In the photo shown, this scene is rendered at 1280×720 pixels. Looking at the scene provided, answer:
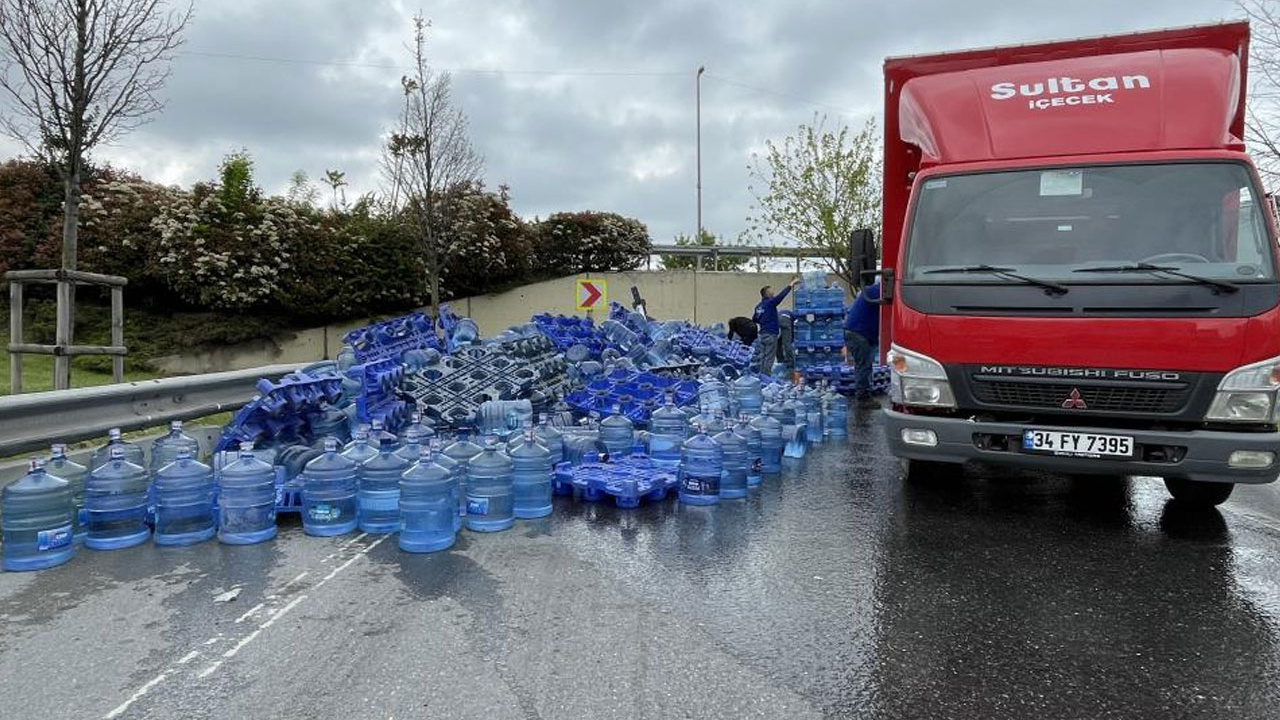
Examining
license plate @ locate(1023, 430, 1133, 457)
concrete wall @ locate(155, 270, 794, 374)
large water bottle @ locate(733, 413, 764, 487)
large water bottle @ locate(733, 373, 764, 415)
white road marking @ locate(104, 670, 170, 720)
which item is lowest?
white road marking @ locate(104, 670, 170, 720)

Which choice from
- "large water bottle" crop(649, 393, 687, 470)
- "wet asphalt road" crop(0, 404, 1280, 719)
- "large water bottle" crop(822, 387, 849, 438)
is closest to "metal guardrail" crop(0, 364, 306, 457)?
"wet asphalt road" crop(0, 404, 1280, 719)

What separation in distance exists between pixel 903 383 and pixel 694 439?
172 cm

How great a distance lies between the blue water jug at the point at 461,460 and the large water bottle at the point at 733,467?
2.00 metres

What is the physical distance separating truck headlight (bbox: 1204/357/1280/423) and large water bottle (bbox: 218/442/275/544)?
240 inches

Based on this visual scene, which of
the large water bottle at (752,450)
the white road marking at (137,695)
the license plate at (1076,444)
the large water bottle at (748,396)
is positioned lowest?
the white road marking at (137,695)

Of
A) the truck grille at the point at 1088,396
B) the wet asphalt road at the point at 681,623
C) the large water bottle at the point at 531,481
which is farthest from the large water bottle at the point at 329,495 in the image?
the truck grille at the point at 1088,396

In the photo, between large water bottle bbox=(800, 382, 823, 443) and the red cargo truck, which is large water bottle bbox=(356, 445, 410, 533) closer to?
the red cargo truck

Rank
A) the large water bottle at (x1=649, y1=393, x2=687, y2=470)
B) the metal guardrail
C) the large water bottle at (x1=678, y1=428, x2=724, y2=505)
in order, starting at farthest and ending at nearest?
the large water bottle at (x1=649, y1=393, x2=687, y2=470), the large water bottle at (x1=678, y1=428, x2=724, y2=505), the metal guardrail

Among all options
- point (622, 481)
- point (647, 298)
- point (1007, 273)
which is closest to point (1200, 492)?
point (1007, 273)

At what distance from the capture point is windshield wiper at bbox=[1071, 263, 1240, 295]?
455 cm

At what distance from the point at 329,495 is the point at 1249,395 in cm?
594

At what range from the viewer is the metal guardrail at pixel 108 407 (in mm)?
5035

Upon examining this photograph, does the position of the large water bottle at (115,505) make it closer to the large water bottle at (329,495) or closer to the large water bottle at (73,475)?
the large water bottle at (73,475)

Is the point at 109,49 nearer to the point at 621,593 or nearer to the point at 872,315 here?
the point at 621,593
